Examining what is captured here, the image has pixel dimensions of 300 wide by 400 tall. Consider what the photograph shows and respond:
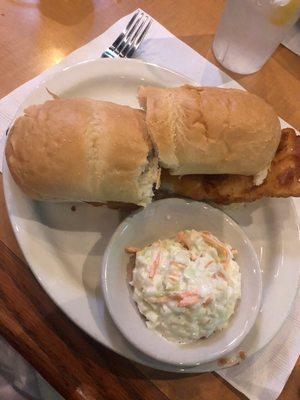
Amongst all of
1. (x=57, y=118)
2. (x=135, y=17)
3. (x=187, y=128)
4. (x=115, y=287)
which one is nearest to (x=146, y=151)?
(x=187, y=128)

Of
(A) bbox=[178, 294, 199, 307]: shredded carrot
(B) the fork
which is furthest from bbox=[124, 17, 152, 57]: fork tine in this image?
(A) bbox=[178, 294, 199, 307]: shredded carrot

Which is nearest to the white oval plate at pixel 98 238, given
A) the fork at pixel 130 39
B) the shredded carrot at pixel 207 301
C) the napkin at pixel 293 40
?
the fork at pixel 130 39

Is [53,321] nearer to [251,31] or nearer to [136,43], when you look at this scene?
[136,43]

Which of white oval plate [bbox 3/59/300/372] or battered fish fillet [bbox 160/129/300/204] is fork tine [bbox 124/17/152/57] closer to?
white oval plate [bbox 3/59/300/372]

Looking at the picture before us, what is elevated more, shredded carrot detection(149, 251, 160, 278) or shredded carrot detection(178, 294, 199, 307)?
shredded carrot detection(178, 294, 199, 307)

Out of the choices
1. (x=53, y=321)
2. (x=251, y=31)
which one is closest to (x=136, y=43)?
(x=251, y=31)

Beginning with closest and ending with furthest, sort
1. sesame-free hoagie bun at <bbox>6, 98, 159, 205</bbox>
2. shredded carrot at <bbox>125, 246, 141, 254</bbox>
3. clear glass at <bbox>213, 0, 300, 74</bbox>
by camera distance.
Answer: sesame-free hoagie bun at <bbox>6, 98, 159, 205</bbox> → shredded carrot at <bbox>125, 246, 141, 254</bbox> → clear glass at <bbox>213, 0, 300, 74</bbox>

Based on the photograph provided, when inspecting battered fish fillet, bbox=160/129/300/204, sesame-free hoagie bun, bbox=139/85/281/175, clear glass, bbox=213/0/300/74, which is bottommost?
battered fish fillet, bbox=160/129/300/204

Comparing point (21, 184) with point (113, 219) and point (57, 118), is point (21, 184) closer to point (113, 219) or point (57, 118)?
point (57, 118)
